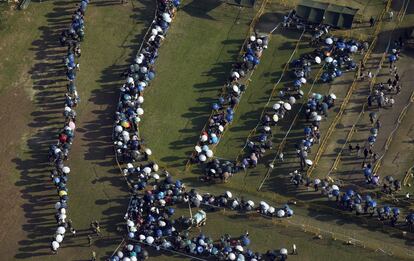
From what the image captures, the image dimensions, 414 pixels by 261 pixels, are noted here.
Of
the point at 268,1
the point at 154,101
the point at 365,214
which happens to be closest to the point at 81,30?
the point at 154,101

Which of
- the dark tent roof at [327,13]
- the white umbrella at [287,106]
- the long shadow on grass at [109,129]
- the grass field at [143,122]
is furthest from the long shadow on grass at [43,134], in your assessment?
the dark tent roof at [327,13]

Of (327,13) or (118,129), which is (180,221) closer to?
(118,129)

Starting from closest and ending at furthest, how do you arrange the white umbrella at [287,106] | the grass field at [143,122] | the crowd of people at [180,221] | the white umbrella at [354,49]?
1. the crowd of people at [180,221]
2. the grass field at [143,122]
3. the white umbrella at [287,106]
4. the white umbrella at [354,49]

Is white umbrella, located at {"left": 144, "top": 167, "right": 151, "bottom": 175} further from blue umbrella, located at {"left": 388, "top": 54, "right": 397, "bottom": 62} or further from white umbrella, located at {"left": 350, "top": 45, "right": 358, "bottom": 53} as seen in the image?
blue umbrella, located at {"left": 388, "top": 54, "right": 397, "bottom": 62}

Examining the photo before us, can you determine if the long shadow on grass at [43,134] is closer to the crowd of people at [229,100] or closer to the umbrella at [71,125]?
the umbrella at [71,125]

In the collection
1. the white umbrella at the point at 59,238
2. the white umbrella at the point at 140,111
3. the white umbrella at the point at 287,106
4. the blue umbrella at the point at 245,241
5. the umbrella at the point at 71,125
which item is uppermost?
the white umbrella at the point at 287,106

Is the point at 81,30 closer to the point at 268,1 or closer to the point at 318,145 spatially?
the point at 268,1

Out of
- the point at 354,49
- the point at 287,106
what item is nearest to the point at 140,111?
the point at 287,106
